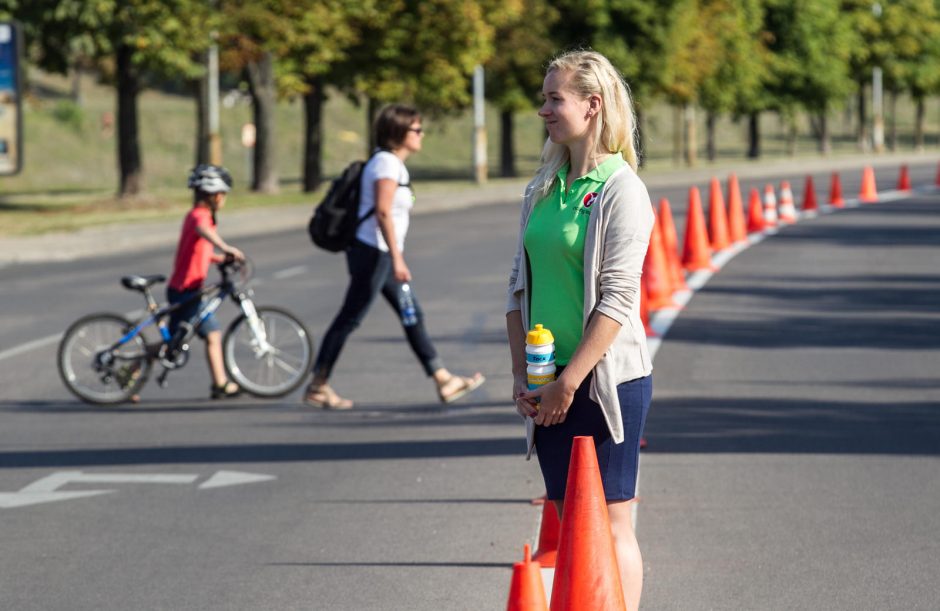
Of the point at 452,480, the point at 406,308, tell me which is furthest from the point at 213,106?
the point at 452,480

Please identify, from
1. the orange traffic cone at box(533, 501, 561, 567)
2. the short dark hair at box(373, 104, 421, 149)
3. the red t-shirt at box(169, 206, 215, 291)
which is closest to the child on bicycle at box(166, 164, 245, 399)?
the red t-shirt at box(169, 206, 215, 291)

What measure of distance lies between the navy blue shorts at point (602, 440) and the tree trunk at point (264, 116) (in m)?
37.7

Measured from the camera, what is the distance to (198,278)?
443 inches

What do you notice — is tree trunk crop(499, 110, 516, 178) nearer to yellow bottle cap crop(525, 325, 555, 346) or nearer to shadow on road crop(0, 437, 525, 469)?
shadow on road crop(0, 437, 525, 469)

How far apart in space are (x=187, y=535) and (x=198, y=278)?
4.36m

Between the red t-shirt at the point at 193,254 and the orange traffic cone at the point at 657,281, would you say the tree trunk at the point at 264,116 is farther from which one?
the red t-shirt at the point at 193,254

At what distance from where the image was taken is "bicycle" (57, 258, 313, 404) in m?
11.0

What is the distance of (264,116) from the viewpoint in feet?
139

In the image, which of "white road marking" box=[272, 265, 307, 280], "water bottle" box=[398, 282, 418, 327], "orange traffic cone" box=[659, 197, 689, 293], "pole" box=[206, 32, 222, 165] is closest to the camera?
"water bottle" box=[398, 282, 418, 327]

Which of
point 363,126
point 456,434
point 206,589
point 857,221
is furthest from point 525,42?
point 206,589

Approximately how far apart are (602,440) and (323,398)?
583cm

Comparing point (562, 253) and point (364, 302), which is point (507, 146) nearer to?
point (364, 302)

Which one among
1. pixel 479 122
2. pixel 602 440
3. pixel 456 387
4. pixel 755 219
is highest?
pixel 479 122

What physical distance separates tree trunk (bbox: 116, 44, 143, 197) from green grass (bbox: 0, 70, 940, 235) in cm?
60
